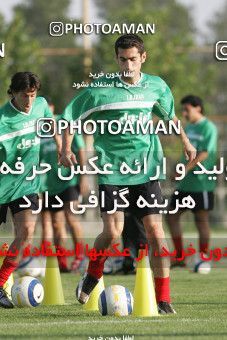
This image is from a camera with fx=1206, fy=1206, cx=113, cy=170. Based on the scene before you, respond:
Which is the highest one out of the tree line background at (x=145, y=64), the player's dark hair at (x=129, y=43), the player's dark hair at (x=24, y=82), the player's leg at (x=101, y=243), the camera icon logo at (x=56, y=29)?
the tree line background at (x=145, y=64)

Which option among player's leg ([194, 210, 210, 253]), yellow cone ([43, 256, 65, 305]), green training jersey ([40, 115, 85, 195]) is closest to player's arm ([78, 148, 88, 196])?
green training jersey ([40, 115, 85, 195])

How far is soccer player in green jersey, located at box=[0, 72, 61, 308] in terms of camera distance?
11.0 m

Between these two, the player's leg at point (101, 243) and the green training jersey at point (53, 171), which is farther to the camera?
the green training jersey at point (53, 171)

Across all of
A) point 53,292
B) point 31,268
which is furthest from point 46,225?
point 53,292

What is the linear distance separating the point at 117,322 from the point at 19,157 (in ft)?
8.17

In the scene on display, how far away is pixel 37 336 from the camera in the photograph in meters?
8.42

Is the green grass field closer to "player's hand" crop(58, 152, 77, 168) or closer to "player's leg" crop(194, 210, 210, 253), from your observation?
"player's hand" crop(58, 152, 77, 168)

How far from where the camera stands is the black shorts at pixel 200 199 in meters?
16.6

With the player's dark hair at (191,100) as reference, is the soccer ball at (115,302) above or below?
below

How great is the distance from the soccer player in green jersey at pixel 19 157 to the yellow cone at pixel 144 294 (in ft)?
4.97

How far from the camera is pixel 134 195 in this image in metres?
10.1

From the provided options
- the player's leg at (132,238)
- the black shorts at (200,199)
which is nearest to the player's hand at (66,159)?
the player's leg at (132,238)

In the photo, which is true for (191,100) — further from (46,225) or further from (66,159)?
(66,159)

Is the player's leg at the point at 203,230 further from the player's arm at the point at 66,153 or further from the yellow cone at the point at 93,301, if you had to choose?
the player's arm at the point at 66,153
